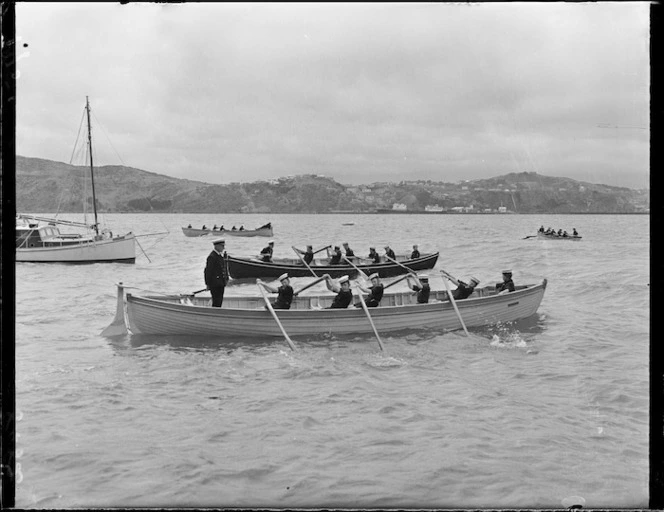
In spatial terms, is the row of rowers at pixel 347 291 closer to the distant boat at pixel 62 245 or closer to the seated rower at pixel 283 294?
the seated rower at pixel 283 294

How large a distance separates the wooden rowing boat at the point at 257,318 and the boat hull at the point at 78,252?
23.1 meters

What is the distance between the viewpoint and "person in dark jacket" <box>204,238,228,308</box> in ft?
46.6

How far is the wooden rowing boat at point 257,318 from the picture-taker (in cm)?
1466

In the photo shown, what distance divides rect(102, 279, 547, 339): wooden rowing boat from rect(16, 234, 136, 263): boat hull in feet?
75.6

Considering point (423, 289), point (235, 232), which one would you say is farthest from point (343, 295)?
point (235, 232)

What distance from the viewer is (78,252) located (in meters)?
36.7

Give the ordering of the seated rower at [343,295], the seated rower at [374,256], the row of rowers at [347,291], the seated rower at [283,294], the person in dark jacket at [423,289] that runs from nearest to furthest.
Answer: the seated rower at [283,294] → the row of rowers at [347,291] → the seated rower at [343,295] → the person in dark jacket at [423,289] → the seated rower at [374,256]

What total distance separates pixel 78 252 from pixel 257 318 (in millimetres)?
26245

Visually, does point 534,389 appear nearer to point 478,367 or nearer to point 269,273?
point 478,367

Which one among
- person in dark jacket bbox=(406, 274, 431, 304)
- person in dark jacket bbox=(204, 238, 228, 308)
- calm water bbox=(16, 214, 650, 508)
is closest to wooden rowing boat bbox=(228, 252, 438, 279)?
calm water bbox=(16, 214, 650, 508)

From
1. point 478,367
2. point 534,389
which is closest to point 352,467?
point 534,389

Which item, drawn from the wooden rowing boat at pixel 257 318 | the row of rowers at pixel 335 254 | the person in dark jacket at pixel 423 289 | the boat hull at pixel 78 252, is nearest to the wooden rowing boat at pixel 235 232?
the boat hull at pixel 78 252

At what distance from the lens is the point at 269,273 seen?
1107 inches

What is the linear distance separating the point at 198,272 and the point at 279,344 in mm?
25342
